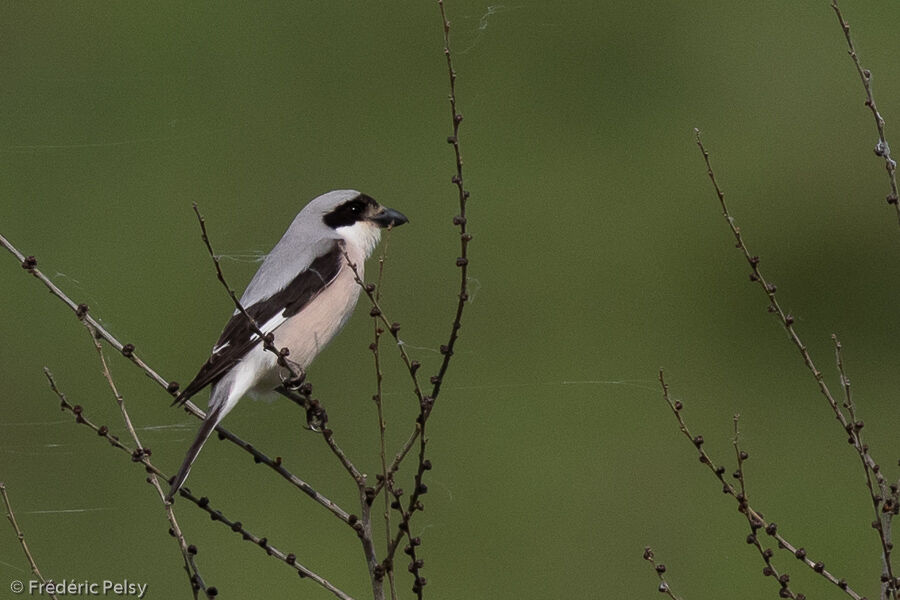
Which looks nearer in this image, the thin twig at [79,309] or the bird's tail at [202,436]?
the thin twig at [79,309]

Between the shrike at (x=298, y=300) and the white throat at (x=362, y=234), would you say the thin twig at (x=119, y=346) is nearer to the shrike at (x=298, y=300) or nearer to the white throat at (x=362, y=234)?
the shrike at (x=298, y=300)

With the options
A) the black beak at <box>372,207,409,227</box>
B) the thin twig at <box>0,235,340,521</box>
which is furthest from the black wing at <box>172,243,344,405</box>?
the thin twig at <box>0,235,340,521</box>

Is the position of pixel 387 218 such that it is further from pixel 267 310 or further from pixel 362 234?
pixel 267 310

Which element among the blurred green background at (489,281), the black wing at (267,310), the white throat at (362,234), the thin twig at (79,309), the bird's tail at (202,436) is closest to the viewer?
the thin twig at (79,309)

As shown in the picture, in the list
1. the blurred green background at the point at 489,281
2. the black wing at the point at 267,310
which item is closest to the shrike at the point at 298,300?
the black wing at the point at 267,310

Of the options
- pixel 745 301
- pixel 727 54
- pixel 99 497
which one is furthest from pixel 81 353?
pixel 727 54

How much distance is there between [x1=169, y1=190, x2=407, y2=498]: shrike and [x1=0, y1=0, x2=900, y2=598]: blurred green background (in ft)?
7.92

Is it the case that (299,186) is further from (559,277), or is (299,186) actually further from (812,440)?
(812,440)

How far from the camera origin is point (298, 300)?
344cm

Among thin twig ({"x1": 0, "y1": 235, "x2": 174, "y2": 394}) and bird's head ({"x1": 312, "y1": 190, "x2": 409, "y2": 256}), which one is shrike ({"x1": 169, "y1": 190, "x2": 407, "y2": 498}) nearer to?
bird's head ({"x1": 312, "y1": 190, "x2": 409, "y2": 256})

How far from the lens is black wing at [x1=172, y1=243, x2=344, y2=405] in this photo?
3.15 m

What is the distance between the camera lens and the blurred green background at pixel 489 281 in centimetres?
636

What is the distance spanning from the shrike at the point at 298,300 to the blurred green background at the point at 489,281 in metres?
2.41

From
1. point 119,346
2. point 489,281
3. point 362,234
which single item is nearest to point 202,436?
point 119,346
